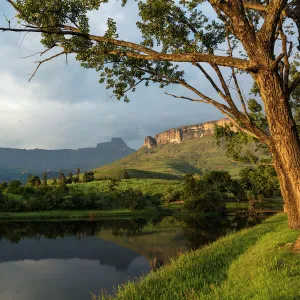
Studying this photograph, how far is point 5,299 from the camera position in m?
17.8

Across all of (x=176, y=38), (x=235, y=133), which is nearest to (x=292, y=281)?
(x=176, y=38)

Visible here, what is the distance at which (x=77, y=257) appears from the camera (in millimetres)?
29547

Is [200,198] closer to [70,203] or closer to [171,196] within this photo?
[171,196]

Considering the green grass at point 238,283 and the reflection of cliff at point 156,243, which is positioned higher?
the green grass at point 238,283

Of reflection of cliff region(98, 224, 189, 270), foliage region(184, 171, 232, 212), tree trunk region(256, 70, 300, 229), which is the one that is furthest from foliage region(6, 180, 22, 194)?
tree trunk region(256, 70, 300, 229)

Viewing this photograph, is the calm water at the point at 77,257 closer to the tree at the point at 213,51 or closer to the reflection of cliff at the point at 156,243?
the reflection of cliff at the point at 156,243

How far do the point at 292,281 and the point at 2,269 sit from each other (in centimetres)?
2577

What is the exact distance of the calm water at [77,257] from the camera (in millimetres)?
20047

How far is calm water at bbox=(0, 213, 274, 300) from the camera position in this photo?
20.0 metres

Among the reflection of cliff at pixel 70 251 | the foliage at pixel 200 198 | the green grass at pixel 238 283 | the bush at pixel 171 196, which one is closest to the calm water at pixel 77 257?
the reflection of cliff at pixel 70 251

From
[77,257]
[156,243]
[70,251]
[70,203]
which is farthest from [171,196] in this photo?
[77,257]

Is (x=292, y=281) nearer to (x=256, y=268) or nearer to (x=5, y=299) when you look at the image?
(x=256, y=268)

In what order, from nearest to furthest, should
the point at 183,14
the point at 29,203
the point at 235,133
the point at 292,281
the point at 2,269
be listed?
the point at 292,281 → the point at 183,14 → the point at 2,269 → the point at 235,133 → the point at 29,203

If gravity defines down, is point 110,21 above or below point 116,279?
above
